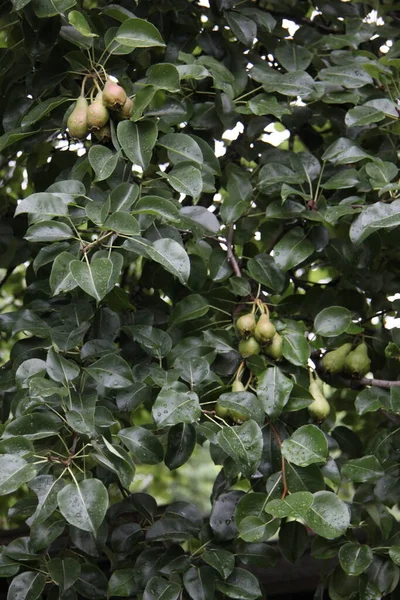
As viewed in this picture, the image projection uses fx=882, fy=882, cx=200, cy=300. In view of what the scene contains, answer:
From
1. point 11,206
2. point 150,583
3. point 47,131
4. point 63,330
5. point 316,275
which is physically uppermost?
point 47,131

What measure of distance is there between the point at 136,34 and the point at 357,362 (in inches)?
24.9

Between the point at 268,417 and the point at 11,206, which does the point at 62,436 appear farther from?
the point at 11,206

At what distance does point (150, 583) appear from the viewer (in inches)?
49.4

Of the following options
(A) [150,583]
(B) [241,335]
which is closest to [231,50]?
(B) [241,335]

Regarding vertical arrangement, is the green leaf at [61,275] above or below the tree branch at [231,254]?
above

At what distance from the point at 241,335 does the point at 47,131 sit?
0.50 metres

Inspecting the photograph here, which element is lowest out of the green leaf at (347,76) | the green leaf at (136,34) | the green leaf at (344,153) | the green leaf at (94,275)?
the green leaf at (344,153)

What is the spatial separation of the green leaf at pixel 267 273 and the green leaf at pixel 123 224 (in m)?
0.31

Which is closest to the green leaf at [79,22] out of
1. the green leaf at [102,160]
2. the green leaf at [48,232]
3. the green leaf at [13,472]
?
the green leaf at [102,160]

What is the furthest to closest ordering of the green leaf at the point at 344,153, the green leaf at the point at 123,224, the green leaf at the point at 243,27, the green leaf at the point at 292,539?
the green leaf at the point at 243,27
the green leaf at the point at 344,153
the green leaf at the point at 292,539
the green leaf at the point at 123,224

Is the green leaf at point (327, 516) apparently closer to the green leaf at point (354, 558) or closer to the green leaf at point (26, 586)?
the green leaf at point (354, 558)

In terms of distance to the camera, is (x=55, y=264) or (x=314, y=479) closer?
(x=55, y=264)

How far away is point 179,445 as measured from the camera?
1.26m

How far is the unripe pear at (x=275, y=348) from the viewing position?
51.2 inches
